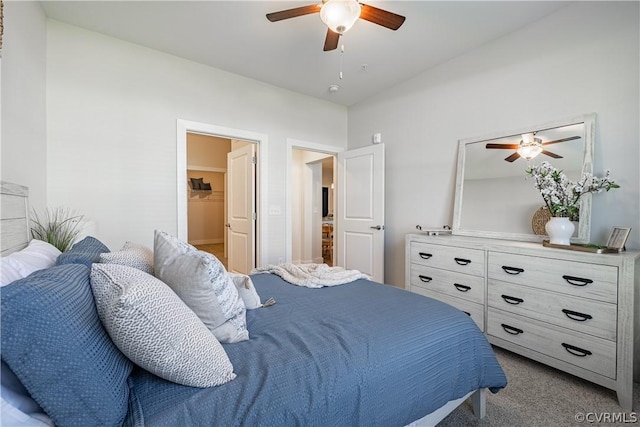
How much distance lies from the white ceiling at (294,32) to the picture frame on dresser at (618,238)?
1.81 metres

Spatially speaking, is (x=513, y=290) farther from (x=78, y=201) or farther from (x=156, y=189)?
(x=78, y=201)

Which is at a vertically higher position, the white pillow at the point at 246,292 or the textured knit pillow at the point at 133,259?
the textured knit pillow at the point at 133,259

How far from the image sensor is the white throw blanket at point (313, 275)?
6.39ft

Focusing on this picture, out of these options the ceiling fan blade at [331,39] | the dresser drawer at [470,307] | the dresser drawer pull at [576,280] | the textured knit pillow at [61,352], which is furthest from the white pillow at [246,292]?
the dresser drawer pull at [576,280]

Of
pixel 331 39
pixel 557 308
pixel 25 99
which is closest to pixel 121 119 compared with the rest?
pixel 25 99

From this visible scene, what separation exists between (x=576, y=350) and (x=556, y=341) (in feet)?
0.36

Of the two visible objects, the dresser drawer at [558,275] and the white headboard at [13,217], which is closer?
the white headboard at [13,217]

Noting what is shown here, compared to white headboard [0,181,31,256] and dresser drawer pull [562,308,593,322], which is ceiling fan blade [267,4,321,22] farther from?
dresser drawer pull [562,308,593,322]

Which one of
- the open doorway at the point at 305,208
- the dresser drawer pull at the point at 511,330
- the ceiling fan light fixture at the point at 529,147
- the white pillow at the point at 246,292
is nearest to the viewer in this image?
the white pillow at the point at 246,292

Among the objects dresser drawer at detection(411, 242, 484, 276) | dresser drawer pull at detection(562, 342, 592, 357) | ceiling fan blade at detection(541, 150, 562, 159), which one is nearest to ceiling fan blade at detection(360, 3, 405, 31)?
ceiling fan blade at detection(541, 150, 562, 159)

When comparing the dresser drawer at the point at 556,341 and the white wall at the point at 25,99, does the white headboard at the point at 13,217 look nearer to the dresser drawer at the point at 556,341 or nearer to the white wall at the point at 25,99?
the white wall at the point at 25,99

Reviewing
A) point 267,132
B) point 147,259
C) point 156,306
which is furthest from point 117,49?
point 156,306

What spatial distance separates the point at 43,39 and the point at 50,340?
2901mm

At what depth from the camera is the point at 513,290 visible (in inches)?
86.1
